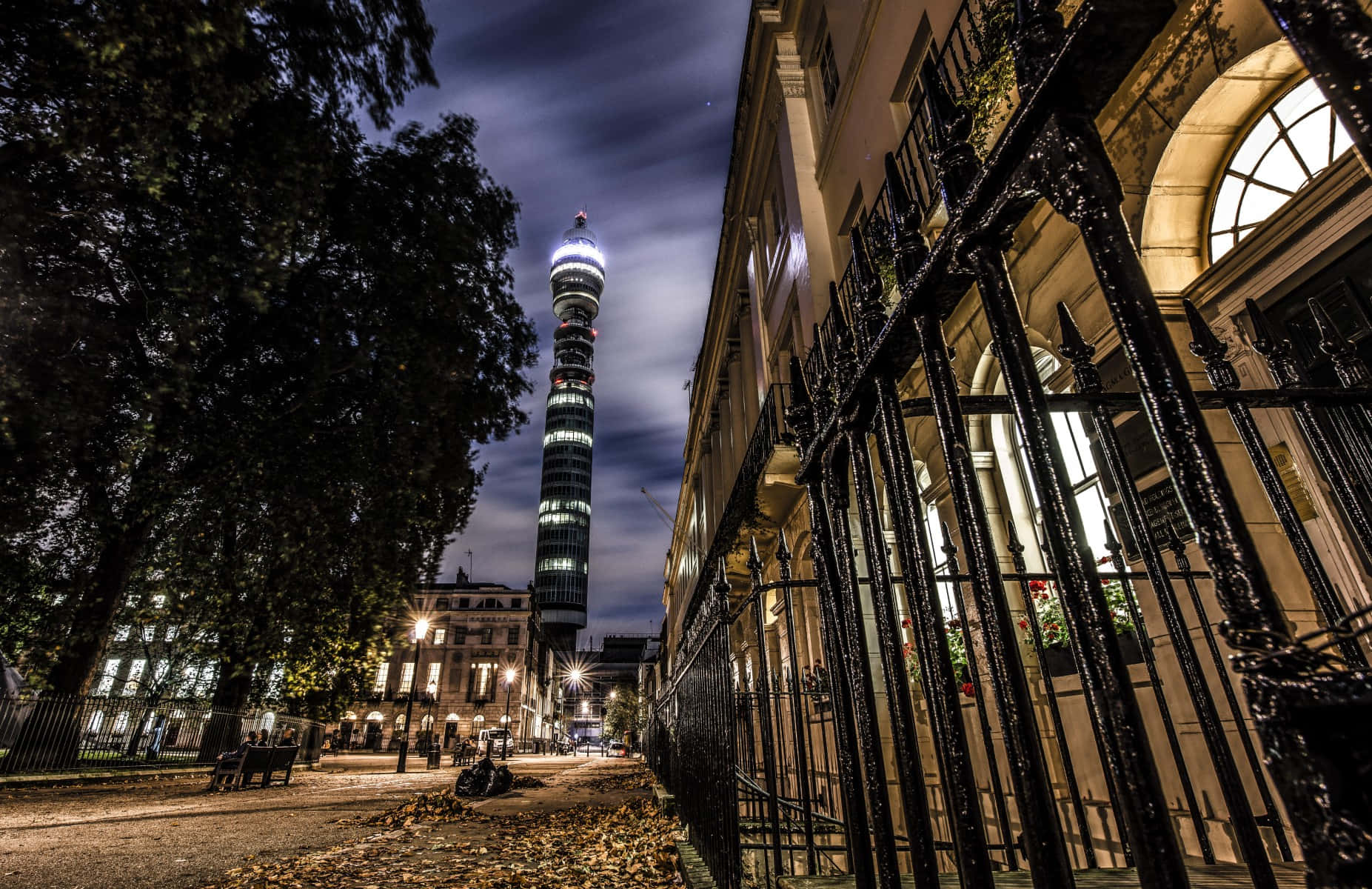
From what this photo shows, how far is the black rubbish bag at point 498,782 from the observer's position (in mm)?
10734

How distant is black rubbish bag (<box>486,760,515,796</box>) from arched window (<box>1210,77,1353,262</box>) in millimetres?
12056

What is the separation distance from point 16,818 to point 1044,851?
1165 cm

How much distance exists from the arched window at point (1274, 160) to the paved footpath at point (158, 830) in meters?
8.94

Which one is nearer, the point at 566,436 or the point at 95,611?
the point at 95,611

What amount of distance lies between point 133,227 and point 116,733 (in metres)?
15.2

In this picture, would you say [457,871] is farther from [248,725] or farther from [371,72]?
[248,725]

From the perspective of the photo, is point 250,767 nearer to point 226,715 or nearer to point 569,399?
point 226,715

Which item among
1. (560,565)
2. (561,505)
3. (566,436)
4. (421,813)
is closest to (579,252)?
(566,436)

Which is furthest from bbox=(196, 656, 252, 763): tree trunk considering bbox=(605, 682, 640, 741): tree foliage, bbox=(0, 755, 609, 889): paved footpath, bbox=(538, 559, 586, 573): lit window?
bbox=(538, 559, 586, 573): lit window

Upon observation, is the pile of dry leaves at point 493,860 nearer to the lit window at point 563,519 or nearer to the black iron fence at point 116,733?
the black iron fence at point 116,733

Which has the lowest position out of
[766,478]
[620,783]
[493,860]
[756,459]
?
[620,783]

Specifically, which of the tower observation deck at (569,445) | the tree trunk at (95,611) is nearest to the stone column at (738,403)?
the tree trunk at (95,611)

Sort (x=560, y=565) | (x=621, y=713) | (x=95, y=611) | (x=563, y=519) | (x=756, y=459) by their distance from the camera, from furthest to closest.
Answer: (x=563, y=519) < (x=560, y=565) < (x=621, y=713) < (x=95, y=611) < (x=756, y=459)

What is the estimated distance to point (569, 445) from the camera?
428ft
